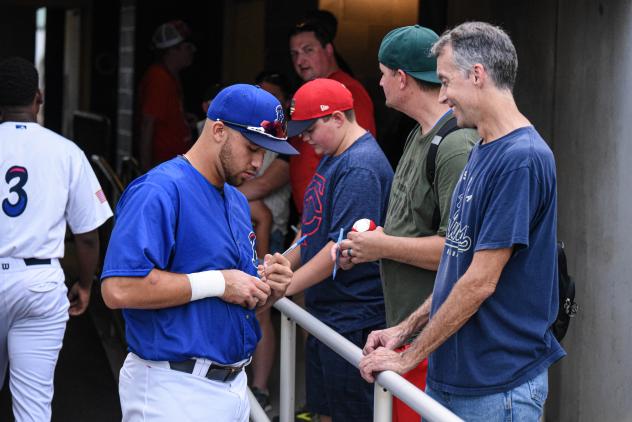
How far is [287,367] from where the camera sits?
4.40 m

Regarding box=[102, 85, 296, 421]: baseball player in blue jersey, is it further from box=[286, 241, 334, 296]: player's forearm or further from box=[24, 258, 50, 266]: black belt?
box=[24, 258, 50, 266]: black belt

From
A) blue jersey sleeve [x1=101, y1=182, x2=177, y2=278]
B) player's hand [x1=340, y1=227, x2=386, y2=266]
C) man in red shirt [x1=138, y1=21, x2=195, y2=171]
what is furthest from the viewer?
man in red shirt [x1=138, y1=21, x2=195, y2=171]

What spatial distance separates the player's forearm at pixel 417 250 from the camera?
3.74 meters

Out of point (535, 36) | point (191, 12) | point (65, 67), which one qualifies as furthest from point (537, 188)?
point (65, 67)

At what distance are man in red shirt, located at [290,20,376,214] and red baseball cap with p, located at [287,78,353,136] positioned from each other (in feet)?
4.16

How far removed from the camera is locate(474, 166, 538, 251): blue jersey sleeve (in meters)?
2.96

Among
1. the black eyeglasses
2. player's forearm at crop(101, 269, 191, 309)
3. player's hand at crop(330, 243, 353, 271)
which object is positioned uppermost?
the black eyeglasses

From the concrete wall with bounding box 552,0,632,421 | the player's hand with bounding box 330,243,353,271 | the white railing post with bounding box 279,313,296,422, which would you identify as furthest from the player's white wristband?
the concrete wall with bounding box 552,0,632,421

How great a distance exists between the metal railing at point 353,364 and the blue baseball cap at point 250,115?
2.44 ft

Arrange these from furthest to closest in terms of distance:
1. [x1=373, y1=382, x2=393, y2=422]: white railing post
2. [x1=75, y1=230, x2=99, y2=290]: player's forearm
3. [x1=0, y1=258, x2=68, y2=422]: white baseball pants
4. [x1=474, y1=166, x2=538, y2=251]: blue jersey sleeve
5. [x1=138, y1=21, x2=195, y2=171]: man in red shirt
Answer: [x1=138, y1=21, x2=195, y2=171]: man in red shirt → [x1=75, y1=230, x2=99, y2=290]: player's forearm → [x1=0, y1=258, x2=68, y2=422]: white baseball pants → [x1=373, y1=382, x2=393, y2=422]: white railing post → [x1=474, y1=166, x2=538, y2=251]: blue jersey sleeve

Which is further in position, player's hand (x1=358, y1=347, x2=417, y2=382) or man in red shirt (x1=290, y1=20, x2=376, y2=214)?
man in red shirt (x1=290, y1=20, x2=376, y2=214)

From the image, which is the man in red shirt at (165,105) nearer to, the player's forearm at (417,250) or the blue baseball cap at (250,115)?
the player's forearm at (417,250)

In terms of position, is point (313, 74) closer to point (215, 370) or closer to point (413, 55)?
point (413, 55)

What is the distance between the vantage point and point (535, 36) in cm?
571
